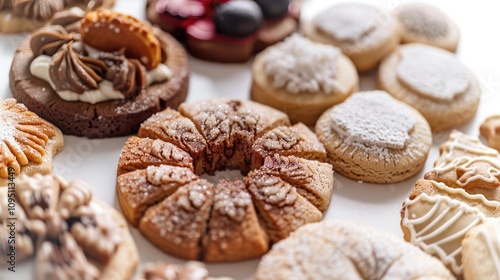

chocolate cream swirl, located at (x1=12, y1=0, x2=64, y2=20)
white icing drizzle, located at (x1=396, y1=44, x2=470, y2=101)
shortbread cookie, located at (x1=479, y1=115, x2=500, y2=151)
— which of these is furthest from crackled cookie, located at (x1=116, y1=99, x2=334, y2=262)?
chocolate cream swirl, located at (x1=12, y1=0, x2=64, y2=20)

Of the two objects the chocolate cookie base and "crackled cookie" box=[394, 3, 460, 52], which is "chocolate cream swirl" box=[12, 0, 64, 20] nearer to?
the chocolate cookie base

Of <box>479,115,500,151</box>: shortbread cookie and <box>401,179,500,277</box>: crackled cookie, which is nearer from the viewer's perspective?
<box>401,179,500,277</box>: crackled cookie

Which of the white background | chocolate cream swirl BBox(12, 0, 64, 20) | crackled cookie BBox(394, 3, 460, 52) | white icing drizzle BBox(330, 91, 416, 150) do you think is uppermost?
crackled cookie BBox(394, 3, 460, 52)

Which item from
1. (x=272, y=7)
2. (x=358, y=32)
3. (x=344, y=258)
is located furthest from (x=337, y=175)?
(x=272, y=7)

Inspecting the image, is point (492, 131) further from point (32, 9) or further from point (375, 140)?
point (32, 9)

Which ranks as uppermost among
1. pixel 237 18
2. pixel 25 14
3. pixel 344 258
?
pixel 237 18

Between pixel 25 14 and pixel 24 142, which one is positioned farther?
pixel 25 14

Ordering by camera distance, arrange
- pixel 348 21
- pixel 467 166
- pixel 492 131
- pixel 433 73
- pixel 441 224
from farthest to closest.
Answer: pixel 348 21
pixel 433 73
pixel 492 131
pixel 467 166
pixel 441 224
